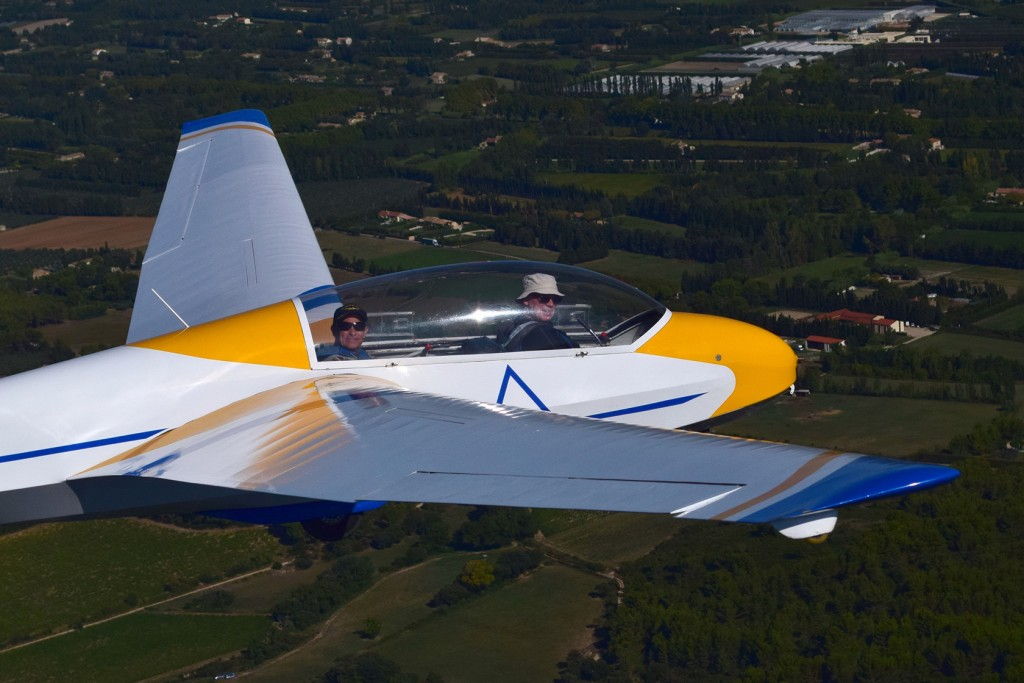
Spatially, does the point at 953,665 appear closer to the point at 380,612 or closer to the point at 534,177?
the point at 380,612

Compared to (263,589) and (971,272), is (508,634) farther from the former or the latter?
(971,272)

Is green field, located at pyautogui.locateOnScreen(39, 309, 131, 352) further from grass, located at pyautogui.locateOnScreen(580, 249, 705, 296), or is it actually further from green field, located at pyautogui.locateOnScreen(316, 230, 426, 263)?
grass, located at pyautogui.locateOnScreen(580, 249, 705, 296)

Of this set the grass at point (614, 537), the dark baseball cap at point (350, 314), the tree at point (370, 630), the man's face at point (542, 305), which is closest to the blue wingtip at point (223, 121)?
the dark baseball cap at point (350, 314)

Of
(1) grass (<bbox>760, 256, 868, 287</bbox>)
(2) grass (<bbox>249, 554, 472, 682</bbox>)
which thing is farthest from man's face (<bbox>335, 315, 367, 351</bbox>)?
(1) grass (<bbox>760, 256, 868, 287</bbox>)

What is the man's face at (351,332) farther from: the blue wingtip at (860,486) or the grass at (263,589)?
the grass at (263,589)

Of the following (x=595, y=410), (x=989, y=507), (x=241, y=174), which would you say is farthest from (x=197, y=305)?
(x=989, y=507)

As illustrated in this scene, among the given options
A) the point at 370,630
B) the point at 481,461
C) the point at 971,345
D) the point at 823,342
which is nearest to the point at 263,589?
the point at 370,630
